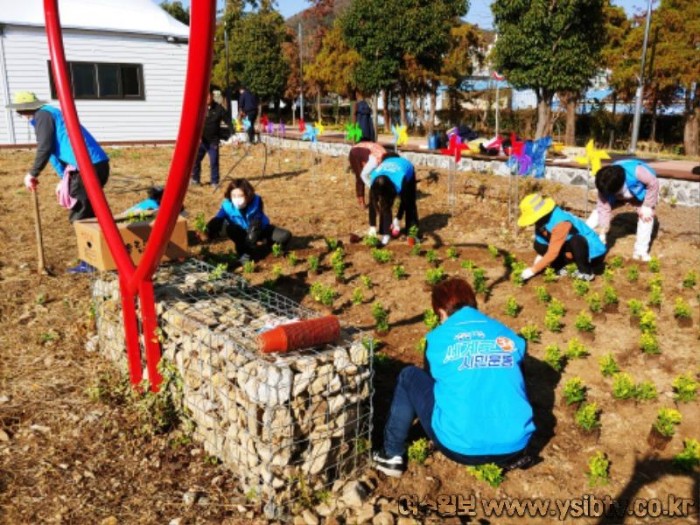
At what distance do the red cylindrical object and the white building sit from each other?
17.0 m

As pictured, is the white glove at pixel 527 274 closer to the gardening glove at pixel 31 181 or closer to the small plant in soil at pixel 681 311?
the small plant in soil at pixel 681 311

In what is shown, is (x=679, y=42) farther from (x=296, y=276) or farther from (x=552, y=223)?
(x=296, y=276)

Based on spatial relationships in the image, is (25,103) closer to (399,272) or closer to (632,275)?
(399,272)

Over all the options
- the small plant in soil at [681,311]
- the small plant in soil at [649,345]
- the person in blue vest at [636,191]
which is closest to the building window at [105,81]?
the person in blue vest at [636,191]

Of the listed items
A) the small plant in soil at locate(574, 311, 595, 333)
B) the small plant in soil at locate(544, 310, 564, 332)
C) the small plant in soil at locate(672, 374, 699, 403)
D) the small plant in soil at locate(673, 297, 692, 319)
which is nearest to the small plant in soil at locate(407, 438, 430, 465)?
the small plant in soil at locate(672, 374, 699, 403)

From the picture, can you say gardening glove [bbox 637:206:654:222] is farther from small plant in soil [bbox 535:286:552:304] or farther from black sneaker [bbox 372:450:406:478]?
black sneaker [bbox 372:450:406:478]

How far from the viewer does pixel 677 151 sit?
18016 millimetres

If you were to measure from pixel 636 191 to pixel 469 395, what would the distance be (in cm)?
476

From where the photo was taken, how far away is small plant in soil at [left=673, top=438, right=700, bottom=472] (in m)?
3.33

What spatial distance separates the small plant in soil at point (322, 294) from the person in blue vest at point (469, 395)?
93.9 inches

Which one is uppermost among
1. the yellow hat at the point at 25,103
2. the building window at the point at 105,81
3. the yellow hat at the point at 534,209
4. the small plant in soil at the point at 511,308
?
the building window at the point at 105,81

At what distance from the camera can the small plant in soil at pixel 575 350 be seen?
14.7ft

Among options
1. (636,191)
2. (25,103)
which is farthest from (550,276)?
(25,103)

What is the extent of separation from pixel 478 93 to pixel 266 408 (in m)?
26.4
